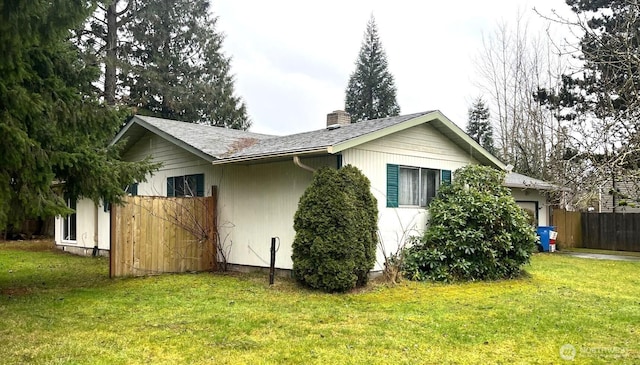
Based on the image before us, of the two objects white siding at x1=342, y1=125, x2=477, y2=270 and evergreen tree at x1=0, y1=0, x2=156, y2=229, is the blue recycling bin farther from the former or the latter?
evergreen tree at x1=0, y1=0, x2=156, y2=229

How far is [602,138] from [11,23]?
18.5ft

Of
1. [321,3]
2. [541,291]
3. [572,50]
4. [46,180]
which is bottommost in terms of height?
[541,291]

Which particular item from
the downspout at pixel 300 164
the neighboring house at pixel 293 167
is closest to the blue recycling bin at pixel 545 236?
the neighboring house at pixel 293 167

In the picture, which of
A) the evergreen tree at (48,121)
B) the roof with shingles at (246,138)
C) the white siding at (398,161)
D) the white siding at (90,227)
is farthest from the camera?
the white siding at (90,227)

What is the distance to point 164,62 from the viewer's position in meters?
25.2

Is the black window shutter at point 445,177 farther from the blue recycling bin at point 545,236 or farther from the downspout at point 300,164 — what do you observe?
the blue recycling bin at point 545,236

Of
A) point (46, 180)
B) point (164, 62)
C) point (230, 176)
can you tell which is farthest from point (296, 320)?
point (164, 62)

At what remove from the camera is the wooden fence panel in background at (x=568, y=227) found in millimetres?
18266

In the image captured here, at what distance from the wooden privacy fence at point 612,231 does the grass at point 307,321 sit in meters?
7.84

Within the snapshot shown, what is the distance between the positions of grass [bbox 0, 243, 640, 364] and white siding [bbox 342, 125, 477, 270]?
4.60 ft

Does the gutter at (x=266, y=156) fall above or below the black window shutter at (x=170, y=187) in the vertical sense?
above

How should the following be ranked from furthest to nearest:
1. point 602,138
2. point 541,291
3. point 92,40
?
1. point 92,40
2. point 541,291
3. point 602,138

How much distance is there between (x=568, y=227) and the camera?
18344mm

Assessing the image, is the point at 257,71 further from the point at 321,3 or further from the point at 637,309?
the point at 637,309
